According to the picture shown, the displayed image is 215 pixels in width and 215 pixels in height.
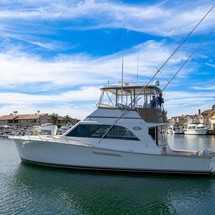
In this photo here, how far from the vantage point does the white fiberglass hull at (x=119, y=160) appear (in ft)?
50.8

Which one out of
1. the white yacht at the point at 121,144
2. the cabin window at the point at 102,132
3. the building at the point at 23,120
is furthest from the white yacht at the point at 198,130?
→ the cabin window at the point at 102,132

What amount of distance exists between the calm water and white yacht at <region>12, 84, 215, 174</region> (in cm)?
49

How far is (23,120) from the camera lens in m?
100

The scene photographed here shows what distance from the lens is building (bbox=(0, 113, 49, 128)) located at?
320ft

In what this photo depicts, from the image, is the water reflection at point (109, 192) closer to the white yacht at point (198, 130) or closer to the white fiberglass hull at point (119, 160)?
the white fiberglass hull at point (119, 160)

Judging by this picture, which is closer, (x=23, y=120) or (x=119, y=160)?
(x=119, y=160)

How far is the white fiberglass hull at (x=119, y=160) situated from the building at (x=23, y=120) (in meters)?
81.6

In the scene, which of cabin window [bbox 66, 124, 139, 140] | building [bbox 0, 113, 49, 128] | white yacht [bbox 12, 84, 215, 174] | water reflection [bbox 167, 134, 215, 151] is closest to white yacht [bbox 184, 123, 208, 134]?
water reflection [bbox 167, 134, 215, 151]

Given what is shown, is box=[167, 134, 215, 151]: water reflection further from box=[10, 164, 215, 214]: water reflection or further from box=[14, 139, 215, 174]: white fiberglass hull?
box=[10, 164, 215, 214]: water reflection

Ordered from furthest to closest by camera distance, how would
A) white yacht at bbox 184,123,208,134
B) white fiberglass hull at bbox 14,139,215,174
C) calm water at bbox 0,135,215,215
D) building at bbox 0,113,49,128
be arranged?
building at bbox 0,113,49,128
white yacht at bbox 184,123,208,134
white fiberglass hull at bbox 14,139,215,174
calm water at bbox 0,135,215,215

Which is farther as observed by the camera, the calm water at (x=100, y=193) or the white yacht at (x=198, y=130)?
the white yacht at (x=198, y=130)

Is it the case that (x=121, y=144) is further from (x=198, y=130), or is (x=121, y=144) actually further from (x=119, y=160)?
(x=198, y=130)

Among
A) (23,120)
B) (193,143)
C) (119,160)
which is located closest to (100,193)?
(119,160)

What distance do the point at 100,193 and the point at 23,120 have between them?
91.7m
